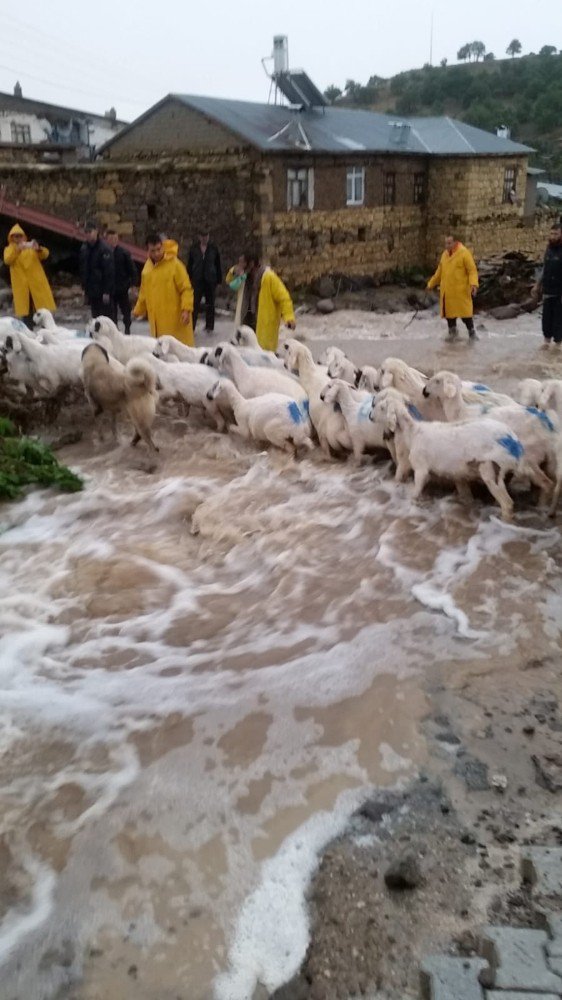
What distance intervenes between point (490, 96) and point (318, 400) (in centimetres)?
5796

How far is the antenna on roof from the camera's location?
21.7 meters

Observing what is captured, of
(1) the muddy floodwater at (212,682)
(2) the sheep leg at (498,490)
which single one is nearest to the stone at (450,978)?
(1) the muddy floodwater at (212,682)

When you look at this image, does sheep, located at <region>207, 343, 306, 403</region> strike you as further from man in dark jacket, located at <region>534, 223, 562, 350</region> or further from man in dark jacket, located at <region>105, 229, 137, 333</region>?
man in dark jacket, located at <region>534, 223, 562, 350</region>

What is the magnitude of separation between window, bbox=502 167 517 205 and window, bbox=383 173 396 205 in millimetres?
4420

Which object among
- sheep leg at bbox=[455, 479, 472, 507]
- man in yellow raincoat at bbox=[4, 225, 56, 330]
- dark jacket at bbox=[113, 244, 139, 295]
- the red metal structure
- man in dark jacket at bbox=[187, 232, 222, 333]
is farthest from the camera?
the red metal structure

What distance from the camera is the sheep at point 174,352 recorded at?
8578 mm

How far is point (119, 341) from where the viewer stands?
8703mm

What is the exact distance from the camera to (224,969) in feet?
8.43

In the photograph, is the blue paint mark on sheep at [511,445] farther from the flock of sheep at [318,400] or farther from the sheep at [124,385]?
Answer: the sheep at [124,385]

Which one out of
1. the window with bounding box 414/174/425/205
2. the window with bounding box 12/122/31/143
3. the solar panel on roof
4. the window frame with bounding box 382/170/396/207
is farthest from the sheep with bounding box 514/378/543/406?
the window with bounding box 12/122/31/143

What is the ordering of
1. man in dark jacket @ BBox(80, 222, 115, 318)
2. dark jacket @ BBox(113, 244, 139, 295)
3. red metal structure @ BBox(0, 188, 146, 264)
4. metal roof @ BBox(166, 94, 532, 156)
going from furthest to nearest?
metal roof @ BBox(166, 94, 532, 156), red metal structure @ BBox(0, 188, 146, 264), dark jacket @ BBox(113, 244, 139, 295), man in dark jacket @ BBox(80, 222, 115, 318)

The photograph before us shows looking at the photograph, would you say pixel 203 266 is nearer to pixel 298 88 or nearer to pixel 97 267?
pixel 97 267

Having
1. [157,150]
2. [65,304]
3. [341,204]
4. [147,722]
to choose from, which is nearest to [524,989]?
[147,722]

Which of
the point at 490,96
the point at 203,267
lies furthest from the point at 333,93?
the point at 203,267
